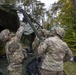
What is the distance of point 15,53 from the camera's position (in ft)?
21.2

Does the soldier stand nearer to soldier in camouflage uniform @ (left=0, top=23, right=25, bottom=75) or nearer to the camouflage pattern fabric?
soldier in camouflage uniform @ (left=0, top=23, right=25, bottom=75)

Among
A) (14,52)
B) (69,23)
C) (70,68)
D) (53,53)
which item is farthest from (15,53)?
(69,23)

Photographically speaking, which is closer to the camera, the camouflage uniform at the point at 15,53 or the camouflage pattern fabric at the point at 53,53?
the camouflage pattern fabric at the point at 53,53

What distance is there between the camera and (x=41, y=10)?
41344 mm

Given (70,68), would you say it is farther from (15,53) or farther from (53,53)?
(53,53)

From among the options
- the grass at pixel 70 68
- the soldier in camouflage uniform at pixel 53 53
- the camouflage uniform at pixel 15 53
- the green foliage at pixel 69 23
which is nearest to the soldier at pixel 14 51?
the camouflage uniform at pixel 15 53

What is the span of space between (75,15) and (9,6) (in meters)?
10.4

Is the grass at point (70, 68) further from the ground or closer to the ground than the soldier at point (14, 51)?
closer to the ground

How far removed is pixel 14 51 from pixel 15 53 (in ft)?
0.18

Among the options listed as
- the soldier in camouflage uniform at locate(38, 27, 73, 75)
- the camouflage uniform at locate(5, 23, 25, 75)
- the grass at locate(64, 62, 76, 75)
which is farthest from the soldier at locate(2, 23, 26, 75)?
the grass at locate(64, 62, 76, 75)

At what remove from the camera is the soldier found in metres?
6.29

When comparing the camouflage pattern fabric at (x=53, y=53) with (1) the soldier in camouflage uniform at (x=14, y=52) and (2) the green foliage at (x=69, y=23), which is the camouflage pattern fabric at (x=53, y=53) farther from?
(2) the green foliage at (x=69, y=23)

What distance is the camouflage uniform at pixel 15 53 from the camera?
6340mm

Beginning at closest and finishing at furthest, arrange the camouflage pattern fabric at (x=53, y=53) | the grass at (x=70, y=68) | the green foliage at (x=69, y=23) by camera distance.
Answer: the camouflage pattern fabric at (x=53, y=53), the grass at (x=70, y=68), the green foliage at (x=69, y=23)
